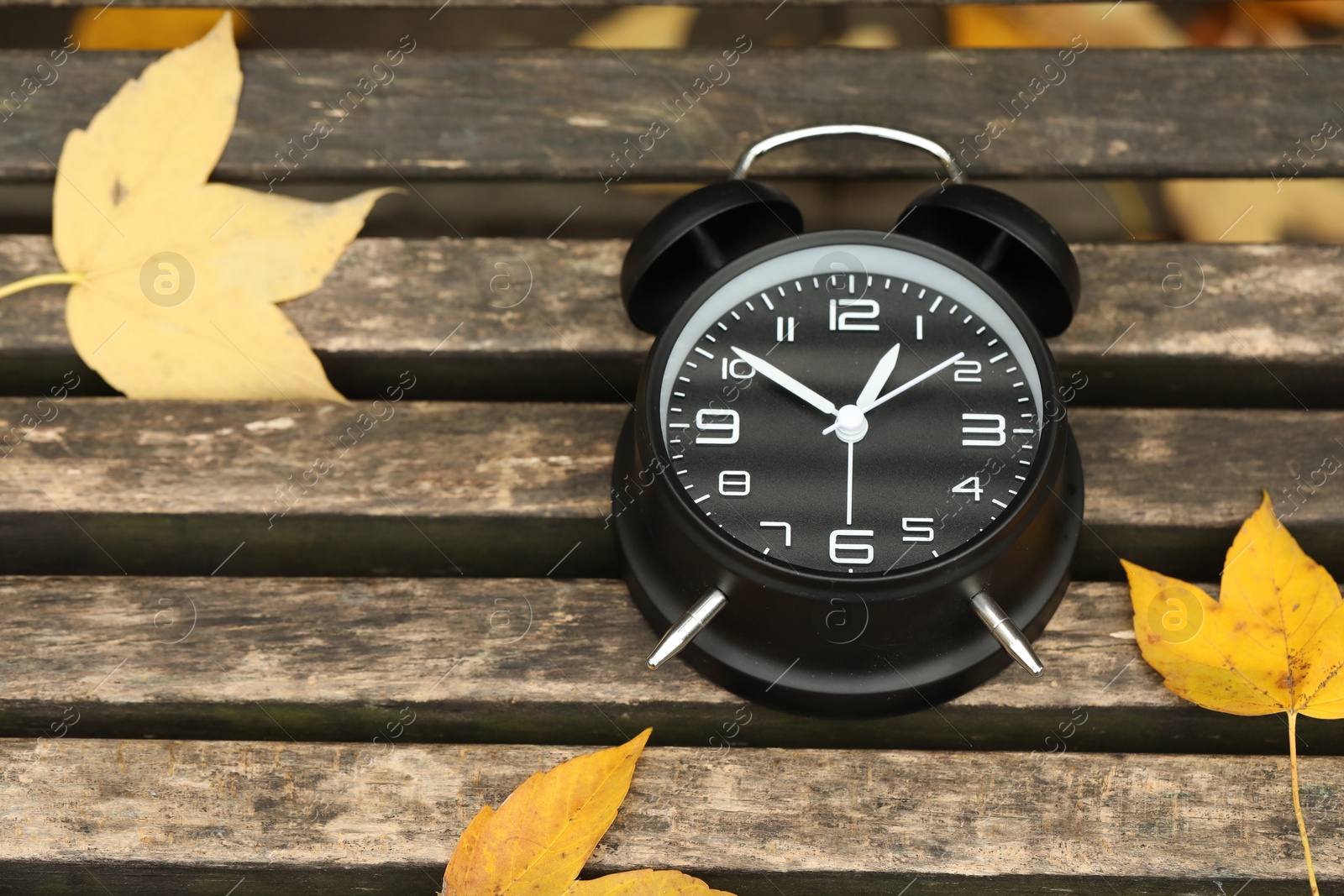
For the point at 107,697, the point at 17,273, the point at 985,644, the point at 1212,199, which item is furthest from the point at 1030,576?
the point at 17,273

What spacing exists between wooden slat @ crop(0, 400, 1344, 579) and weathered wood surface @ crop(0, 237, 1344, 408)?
6cm

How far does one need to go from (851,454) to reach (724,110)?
480 mm

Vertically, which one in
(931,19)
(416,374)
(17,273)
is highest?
(931,19)

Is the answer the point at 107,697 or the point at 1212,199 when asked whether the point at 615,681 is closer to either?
the point at 107,697

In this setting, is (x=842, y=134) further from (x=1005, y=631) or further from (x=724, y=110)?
(x=1005, y=631)

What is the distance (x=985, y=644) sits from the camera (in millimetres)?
962

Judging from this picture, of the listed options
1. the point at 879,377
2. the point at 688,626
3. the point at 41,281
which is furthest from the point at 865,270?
the point at 41,281

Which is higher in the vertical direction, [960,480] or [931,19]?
[931,19]

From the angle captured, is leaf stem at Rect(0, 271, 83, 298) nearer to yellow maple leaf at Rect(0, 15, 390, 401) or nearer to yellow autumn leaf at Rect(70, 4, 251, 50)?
yellow maple leaf at Rect(0, 15, 390, 401)

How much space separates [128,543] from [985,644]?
88 cm

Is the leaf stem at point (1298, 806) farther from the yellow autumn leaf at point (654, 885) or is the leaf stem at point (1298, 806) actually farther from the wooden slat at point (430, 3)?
the wooden slat at point (430, 3)

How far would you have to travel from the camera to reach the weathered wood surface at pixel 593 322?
1116 mm

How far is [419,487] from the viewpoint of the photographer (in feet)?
3.57

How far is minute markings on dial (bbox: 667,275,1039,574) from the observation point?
92cm
